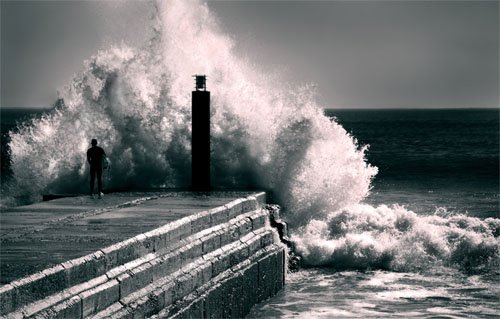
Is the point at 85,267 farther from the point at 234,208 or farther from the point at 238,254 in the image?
the point at 234,208

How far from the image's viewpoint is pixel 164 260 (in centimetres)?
1078


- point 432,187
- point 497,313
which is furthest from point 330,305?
point 432,187

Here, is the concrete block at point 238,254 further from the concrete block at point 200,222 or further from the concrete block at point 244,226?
the concrete block at point 200,222

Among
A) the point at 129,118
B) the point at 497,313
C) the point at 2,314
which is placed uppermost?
the point at 129,118

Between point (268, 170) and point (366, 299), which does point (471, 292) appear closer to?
point (366, 299)

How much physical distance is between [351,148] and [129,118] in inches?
A: 180

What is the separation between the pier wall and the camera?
8617 millimetres

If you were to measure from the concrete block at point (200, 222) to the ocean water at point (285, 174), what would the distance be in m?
1.70

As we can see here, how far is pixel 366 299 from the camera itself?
1502 cm

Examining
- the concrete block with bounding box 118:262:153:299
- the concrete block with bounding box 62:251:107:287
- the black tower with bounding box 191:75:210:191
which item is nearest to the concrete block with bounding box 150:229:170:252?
the concrete block with bounding box 118:262:153:299

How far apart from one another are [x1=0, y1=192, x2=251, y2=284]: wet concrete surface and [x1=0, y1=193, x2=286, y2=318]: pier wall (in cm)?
25

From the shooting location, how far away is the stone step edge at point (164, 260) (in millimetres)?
8519

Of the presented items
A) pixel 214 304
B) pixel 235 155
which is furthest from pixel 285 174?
pixel 214 304

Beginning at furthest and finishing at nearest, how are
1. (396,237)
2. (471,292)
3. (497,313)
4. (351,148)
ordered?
(351,148), (396,237), (471,292), (497,313)
